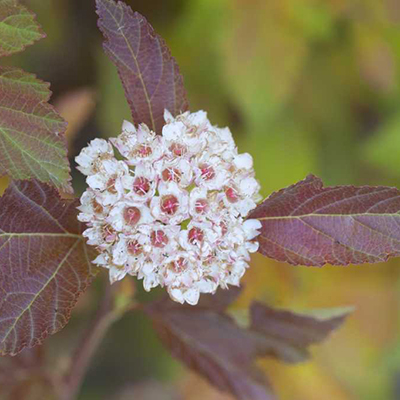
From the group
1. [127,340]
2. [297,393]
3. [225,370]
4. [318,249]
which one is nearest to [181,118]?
[318,249]

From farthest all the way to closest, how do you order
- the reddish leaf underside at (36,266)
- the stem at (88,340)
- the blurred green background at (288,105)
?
1. the blurred green background at (288,105)
2. the stem at (88,340)
3. the reddish leaf underside at (36,266)

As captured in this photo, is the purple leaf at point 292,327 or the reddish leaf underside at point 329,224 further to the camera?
the purple leaf at point 292,327

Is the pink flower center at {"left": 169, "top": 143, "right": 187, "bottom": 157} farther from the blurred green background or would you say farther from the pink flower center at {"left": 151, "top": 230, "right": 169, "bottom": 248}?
the blurred green background

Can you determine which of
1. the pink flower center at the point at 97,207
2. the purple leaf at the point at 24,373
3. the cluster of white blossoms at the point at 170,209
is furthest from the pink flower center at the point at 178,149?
the purple leaf at the point at 24,373

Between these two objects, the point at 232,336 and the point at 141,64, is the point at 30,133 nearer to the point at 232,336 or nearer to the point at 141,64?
the point at 141,64

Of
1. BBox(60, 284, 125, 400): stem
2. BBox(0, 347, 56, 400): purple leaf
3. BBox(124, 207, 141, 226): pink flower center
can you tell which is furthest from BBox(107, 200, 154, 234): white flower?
BBox(0, 347, 56, 400): purple leaf

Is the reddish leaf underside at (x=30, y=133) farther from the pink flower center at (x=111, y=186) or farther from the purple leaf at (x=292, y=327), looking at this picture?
the purple leaf at (x=292, y=327)

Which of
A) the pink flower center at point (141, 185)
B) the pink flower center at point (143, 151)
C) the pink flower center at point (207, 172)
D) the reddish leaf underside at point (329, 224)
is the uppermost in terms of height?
the reddish leaf underside at point (329, 224)
